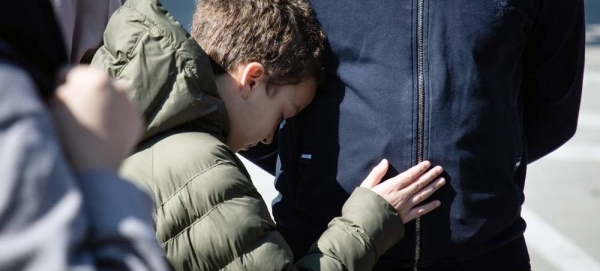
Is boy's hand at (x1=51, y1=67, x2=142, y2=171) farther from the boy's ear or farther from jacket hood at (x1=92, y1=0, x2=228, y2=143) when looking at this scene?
the boy's ear

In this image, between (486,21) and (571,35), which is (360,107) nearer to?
(486,21)

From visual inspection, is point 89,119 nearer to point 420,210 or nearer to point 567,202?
point 420,210

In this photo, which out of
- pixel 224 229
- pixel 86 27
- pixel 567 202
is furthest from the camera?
pixel 567 202

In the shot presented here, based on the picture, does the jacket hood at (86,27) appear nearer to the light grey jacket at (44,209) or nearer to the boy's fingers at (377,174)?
the boy's fingers at (377,174)

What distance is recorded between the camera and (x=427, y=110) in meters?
1.91

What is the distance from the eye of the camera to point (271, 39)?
2.00 meters

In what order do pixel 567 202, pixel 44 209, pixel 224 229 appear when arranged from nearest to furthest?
1. pixel 44 209
2. pixel 224 229
3. pixel 567 202

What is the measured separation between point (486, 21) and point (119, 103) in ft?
3.83

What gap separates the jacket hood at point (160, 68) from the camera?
1788 millimetres

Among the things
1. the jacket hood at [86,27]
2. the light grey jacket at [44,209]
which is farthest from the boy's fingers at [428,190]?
the light grey jacket at [44,209]

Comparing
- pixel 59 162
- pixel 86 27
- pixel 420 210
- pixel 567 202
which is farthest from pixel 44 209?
pixel 567 202

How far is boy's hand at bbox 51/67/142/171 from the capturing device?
2.92 ft

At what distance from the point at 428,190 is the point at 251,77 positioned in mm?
474

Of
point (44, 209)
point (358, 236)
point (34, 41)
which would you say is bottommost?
point (358, 236)
